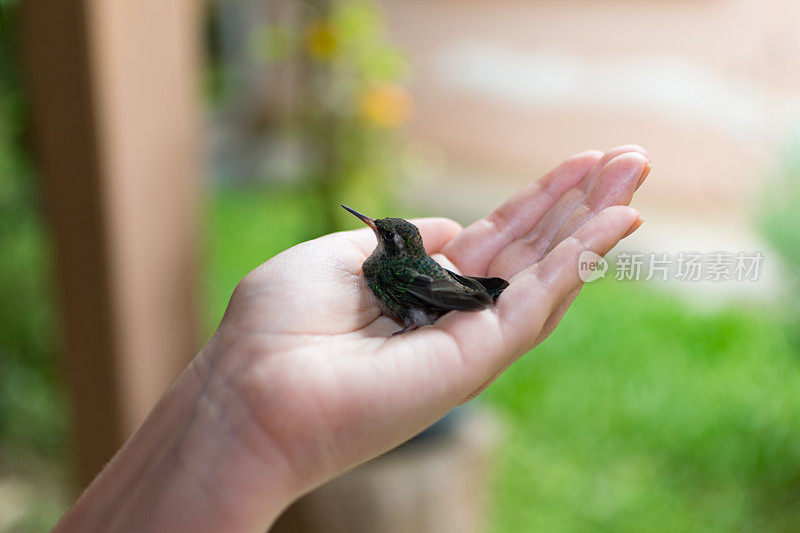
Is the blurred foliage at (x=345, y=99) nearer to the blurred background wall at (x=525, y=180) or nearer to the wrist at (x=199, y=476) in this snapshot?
the blurred background wall at (x=525, y=180)

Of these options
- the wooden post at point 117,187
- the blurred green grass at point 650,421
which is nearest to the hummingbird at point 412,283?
the wooden post at point 117,187

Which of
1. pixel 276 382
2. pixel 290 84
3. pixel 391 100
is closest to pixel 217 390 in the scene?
pixel 276 382

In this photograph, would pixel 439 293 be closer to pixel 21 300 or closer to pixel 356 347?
pixel 356 347

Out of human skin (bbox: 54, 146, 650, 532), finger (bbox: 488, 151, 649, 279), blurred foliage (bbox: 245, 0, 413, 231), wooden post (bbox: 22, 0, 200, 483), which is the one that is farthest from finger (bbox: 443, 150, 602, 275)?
blurred foliage (bbox: 245, 0, 413, 231)

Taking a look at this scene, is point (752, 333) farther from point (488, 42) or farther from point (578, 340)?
point (488, 42)

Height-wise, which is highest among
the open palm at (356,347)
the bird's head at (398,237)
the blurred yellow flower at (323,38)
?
the blurred yellow flower at (323,38)

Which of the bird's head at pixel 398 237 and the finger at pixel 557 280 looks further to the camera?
the bird's head at pixel 398 237
